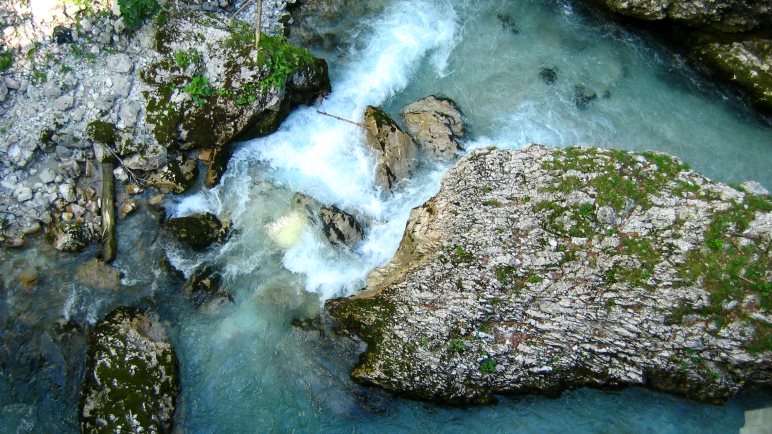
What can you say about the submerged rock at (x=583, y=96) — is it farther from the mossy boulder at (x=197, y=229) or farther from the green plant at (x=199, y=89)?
the mossy boulder at (x=197, y=229)

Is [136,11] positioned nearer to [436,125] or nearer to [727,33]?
[436,125]

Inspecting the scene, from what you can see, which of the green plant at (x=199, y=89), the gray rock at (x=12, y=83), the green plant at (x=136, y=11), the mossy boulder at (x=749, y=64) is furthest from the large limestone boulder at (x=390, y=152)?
the mossy boulder at (x=749, y=64)

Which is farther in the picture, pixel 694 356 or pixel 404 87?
pixel 404 87

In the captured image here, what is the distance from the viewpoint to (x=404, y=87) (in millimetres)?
15789

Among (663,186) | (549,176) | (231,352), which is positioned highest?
(663,186)

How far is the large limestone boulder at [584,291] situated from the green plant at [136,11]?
9.20 metres

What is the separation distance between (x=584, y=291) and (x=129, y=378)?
10.3 m

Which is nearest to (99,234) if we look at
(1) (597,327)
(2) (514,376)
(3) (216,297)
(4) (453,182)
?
(3) (216,297)

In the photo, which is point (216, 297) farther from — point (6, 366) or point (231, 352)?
point (6, 366)

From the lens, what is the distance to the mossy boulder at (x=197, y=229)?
13508mm

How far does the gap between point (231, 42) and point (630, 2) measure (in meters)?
11.3

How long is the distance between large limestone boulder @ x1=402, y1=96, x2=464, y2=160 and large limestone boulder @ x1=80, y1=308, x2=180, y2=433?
8.39m

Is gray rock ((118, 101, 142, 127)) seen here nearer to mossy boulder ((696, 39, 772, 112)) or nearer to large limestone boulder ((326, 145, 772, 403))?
large limestone boulder ((326, 145, 772, 403))

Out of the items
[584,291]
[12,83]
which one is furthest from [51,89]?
[584,291]
